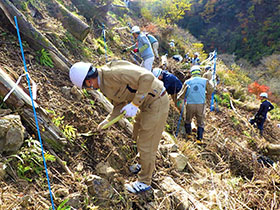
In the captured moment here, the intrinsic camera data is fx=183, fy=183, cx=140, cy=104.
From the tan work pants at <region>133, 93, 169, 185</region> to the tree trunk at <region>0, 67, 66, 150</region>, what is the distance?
1124 millimetres

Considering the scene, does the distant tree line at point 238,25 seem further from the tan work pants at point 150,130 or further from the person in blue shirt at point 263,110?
the tan work pants at point 150,130

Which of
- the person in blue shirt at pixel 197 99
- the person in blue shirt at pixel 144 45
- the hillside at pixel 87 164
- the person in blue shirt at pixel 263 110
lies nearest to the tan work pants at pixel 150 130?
the hillside at pixel 87 164

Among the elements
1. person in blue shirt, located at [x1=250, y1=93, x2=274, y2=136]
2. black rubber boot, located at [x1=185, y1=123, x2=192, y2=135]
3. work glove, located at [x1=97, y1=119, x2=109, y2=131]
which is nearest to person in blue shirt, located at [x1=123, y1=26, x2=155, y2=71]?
black rubber boot, located at [x1=185, y1=123, x2=192, y2=135]

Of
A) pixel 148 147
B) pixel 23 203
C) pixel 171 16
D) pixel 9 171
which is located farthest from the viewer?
pixel 171 16

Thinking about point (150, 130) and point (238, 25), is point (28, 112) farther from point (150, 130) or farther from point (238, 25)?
point (238, 25)

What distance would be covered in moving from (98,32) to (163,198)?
6740 millimetres

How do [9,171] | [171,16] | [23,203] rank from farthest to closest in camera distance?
[171,16] → [9,171] → [23,203]

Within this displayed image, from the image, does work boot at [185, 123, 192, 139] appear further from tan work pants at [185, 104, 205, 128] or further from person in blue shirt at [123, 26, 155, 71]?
person in blue shirt at [123, 26, 155, 71]

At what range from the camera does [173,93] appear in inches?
225

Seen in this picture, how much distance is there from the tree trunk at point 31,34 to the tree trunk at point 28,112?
1272 millimetres

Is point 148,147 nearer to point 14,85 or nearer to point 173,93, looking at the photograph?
point 14,85

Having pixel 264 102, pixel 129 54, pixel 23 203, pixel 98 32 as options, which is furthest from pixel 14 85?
pixel 264 102

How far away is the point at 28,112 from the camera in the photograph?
2.40 meters

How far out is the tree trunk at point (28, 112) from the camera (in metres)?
2.34
